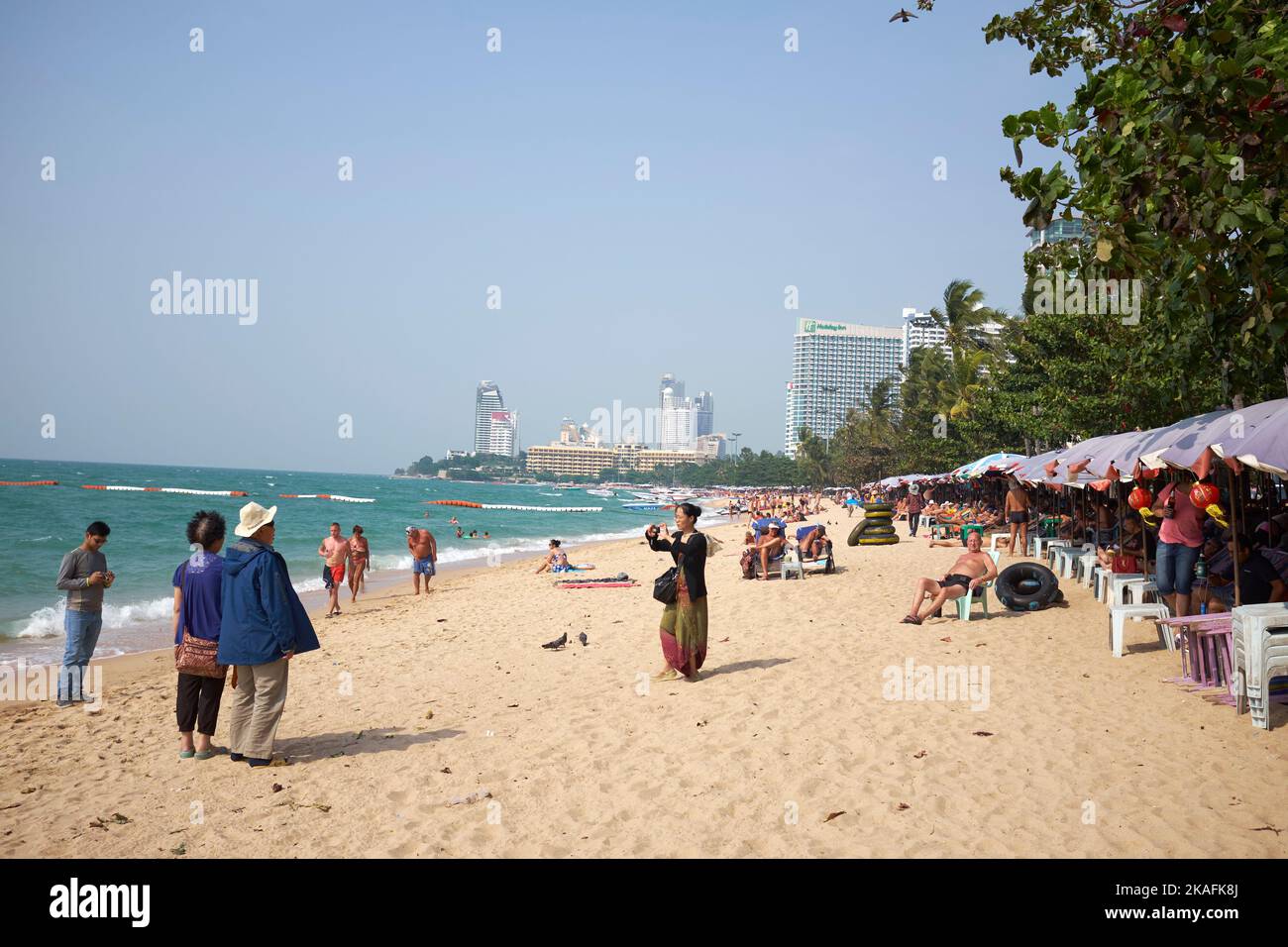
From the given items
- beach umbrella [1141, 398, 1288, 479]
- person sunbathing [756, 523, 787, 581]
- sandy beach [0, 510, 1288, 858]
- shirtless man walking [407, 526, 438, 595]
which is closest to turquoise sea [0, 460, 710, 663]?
shirtless man walking [407, 526, 438, 595]

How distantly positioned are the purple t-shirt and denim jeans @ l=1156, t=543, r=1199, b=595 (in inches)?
341

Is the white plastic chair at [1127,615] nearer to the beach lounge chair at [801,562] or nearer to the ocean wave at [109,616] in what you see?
the beach lounge chair at [801,562]

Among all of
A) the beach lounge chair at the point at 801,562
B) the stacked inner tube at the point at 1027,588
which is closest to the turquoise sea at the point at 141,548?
the beach lounge chair at the point at 801,562

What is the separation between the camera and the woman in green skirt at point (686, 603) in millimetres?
7418

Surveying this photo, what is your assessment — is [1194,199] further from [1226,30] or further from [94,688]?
[94,688]

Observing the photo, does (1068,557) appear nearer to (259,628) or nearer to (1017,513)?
(1017,513)

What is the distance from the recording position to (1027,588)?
11.2m

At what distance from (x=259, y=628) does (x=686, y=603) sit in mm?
3673

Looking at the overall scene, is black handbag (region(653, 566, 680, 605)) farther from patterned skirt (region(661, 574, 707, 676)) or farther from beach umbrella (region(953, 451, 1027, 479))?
beach umbrella (region(953, 451, 1027, 479))

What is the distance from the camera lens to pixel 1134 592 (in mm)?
10016

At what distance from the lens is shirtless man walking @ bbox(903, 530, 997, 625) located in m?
10.6

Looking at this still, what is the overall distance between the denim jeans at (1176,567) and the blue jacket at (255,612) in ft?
26.6

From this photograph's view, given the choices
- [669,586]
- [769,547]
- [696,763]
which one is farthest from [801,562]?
[696,763]
